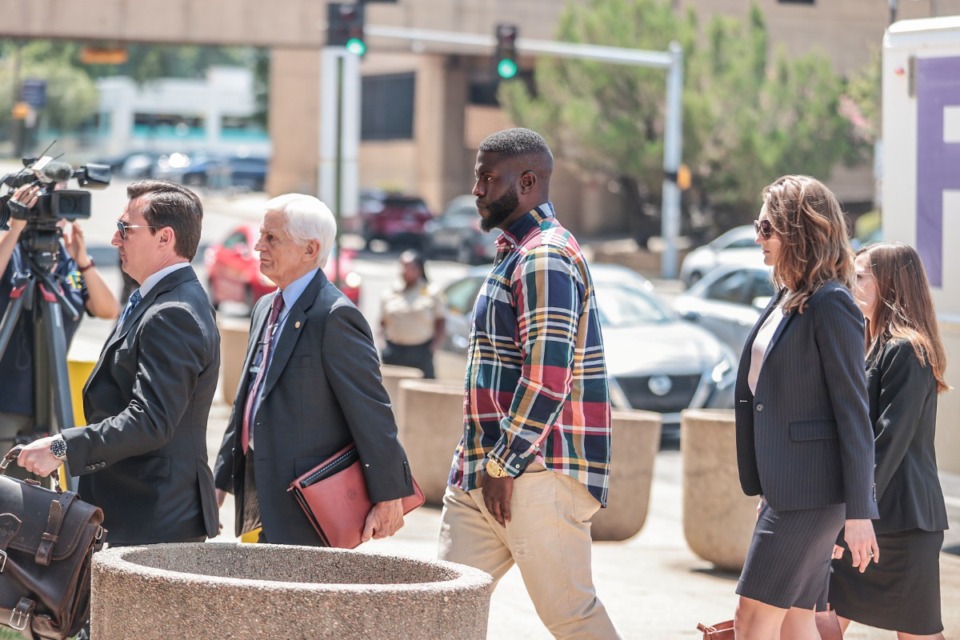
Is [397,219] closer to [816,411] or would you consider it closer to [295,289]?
[295,289]

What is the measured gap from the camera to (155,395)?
15.0ft

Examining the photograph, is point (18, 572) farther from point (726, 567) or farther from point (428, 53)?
point (428, 53)

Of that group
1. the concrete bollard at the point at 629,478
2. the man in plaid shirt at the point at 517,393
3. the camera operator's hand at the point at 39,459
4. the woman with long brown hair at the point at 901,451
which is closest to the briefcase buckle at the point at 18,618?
the camera operator's hand at the point at 39,459

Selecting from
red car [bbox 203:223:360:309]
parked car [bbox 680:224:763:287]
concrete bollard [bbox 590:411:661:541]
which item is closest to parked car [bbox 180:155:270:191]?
parked car [bbox 680:224:763:287]

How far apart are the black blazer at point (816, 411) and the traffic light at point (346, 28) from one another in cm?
1937

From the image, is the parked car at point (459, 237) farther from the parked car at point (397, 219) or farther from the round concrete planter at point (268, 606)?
the round concrete planter at point (268, 606)

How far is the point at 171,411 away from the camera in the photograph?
4.57 metres

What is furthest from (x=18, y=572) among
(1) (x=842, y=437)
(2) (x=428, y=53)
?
(2) (x=428, y=53)

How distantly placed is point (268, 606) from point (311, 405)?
1417mm

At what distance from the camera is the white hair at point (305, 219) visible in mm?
4781

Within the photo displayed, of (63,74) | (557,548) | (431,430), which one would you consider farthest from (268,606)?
(63,74)

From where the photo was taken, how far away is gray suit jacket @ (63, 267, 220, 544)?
4.55m

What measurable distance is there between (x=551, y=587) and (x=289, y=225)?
1.41m

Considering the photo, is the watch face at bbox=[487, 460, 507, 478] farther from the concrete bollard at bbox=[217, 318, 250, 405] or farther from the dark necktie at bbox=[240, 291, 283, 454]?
the concrete bollard at bbox=[217, 318, 250, 405]
